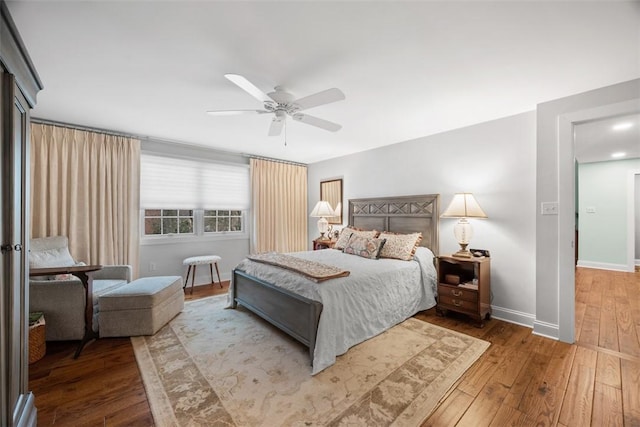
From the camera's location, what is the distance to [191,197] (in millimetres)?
4527

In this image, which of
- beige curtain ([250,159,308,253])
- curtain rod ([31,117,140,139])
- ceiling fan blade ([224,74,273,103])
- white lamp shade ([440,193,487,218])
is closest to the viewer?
ceiling fan blade ([224,74,273,103])

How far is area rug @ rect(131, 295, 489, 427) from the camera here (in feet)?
5.30

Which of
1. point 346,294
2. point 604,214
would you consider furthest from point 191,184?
point 604,214

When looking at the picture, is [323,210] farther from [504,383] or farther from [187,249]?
[504,383]

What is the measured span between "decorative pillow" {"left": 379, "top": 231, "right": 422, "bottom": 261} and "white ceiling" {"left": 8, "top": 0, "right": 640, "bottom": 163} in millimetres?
1598

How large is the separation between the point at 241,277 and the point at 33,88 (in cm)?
247

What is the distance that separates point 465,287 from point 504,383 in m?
1.21

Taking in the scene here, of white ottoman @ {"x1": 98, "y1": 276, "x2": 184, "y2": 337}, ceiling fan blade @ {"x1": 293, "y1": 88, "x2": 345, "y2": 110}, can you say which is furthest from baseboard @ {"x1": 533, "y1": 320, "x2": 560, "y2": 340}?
white ottoman @ {"x1": 98, "y1": 276, "x2": 184, "y2": 337}

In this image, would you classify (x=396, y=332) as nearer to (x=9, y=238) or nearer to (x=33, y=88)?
(x=9, y=238)

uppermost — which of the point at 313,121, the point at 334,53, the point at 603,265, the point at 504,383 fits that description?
the point at 334,53

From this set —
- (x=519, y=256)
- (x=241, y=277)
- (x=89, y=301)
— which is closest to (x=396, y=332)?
(x=519, y=256)

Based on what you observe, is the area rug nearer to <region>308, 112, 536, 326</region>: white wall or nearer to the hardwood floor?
the hardwood floor

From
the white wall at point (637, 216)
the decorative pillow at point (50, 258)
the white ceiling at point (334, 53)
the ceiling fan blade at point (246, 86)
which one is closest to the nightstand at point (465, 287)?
the white ceiling at point (334, 53)

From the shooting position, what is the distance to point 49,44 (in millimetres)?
1807
